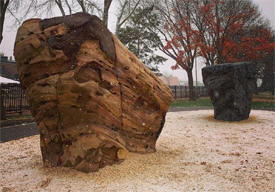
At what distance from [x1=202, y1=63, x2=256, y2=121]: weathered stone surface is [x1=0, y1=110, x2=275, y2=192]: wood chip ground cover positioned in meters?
2.60

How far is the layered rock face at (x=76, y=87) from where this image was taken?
2.70 meters

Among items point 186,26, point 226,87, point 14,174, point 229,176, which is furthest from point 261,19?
point 14,174

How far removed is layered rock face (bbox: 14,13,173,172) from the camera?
8.85 feet

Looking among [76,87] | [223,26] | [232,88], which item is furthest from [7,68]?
[76,87]

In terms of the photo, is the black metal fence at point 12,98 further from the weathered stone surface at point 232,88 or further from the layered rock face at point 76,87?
the weathered stone surface at point 232,88

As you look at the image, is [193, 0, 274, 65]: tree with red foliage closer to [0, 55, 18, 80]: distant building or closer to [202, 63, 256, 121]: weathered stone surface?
[202, 63, 256, 121]: weathered stone surface

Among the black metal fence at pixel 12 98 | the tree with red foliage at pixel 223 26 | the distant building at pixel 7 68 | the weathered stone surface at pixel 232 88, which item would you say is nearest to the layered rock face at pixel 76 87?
the weathered stone surface at pixel 232 88

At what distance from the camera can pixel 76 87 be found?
8.70ft

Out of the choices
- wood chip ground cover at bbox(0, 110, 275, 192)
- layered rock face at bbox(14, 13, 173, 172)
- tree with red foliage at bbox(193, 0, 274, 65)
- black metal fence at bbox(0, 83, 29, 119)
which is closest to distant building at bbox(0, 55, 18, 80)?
black metal fence at bbox(0, 83, 29, 119)

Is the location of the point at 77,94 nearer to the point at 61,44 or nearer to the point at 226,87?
the point at 61,44

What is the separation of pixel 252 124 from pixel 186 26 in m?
11.5

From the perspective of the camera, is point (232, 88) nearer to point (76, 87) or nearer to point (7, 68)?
point (76, 87)

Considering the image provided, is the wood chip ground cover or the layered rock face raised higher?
the layered rock face

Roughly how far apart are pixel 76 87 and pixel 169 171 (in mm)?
1703
